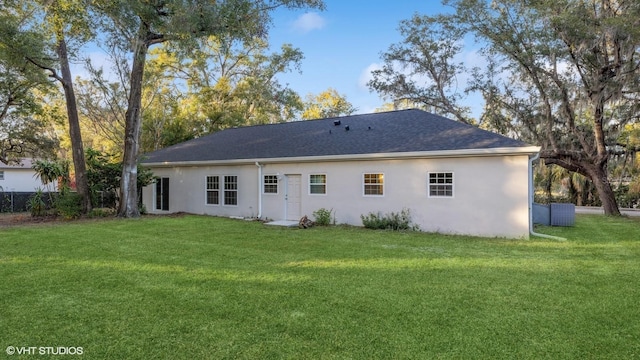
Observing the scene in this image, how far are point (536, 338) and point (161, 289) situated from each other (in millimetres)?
4400

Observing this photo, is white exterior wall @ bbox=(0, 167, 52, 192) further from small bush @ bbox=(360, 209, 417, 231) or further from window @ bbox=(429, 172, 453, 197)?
window @ bbox=(429, 172, 453, 197)

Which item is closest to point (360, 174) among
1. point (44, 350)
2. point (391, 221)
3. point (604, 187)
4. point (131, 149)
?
point (391, 221)

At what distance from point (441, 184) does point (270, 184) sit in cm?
606

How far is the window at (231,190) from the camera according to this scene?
14.6 m

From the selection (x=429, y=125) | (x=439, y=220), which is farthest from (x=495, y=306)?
(x=429, y=125)

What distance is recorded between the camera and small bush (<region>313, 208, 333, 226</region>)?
1237cm

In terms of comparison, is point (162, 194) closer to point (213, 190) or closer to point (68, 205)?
point (213, 190)

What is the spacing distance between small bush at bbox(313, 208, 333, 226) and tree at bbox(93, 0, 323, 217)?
21.0 feet

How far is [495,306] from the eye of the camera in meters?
4.46

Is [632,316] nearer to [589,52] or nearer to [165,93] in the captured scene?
[589,52]

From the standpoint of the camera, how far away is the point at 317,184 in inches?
509

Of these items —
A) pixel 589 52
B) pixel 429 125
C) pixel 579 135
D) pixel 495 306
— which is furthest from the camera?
pixel 579 135

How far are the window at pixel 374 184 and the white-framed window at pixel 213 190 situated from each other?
20.5ft

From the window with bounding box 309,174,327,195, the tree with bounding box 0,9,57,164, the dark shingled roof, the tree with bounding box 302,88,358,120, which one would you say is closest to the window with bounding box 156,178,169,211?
the dark shingled roof
